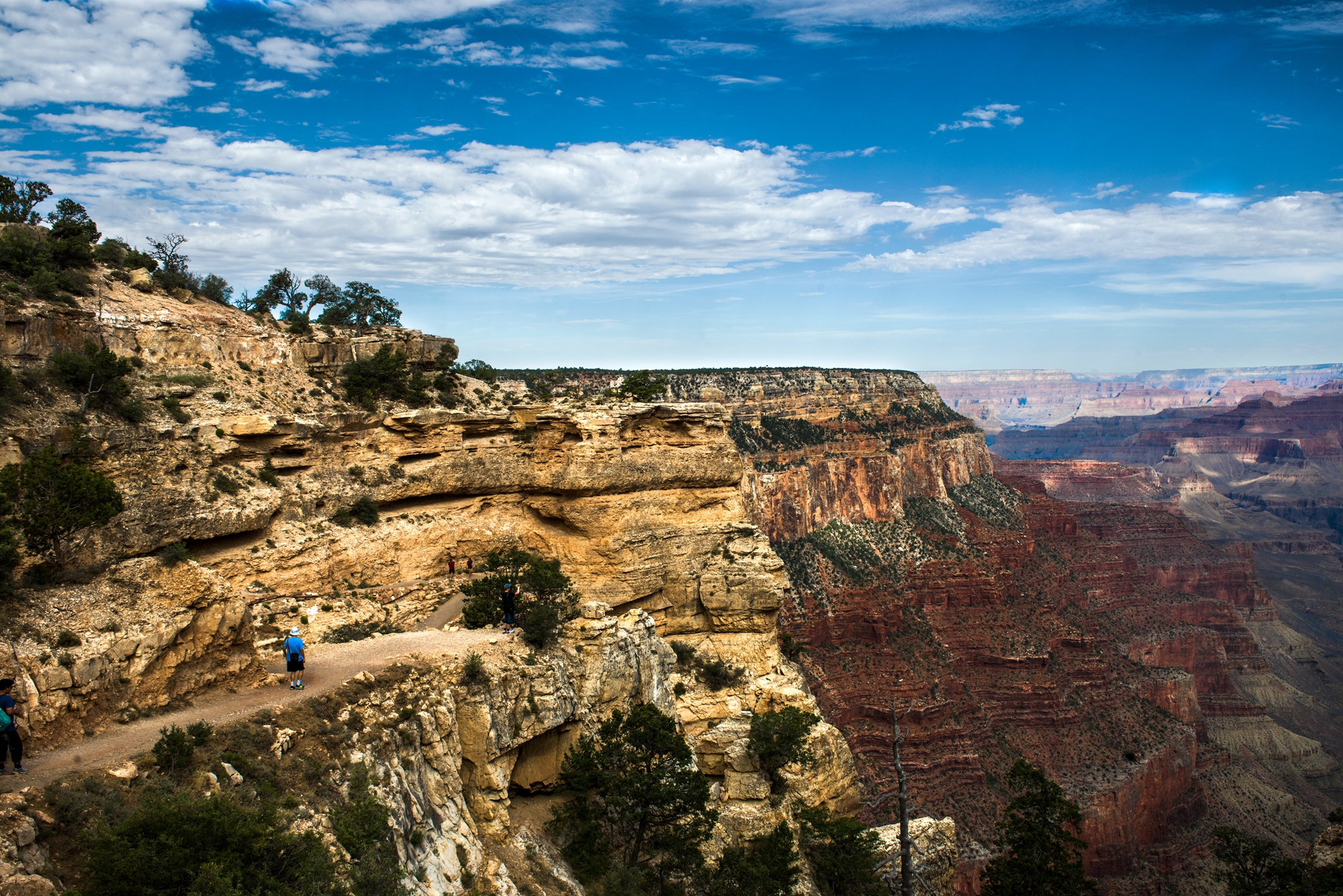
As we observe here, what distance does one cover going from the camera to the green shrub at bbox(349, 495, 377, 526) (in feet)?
104

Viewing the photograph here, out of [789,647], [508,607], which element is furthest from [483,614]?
[789,647]

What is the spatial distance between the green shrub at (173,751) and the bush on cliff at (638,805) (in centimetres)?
1006

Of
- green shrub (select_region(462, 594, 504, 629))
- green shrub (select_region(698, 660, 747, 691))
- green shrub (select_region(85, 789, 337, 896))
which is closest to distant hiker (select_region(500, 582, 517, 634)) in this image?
green shrub (select_region(462, 594, 504, 629))

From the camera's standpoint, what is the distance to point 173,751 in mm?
12453

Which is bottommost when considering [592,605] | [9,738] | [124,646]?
[592,605]

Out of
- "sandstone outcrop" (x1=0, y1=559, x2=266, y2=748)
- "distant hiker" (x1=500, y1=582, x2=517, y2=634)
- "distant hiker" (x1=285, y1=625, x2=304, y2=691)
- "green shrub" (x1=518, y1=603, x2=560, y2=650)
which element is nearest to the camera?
"sandstone outcrop" (x1=0, y1=559, x2=266, y2=748)

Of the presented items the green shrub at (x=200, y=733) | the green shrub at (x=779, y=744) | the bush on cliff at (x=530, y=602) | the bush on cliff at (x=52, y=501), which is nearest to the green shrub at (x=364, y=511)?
the bush on cliff at (x=530, y=602)

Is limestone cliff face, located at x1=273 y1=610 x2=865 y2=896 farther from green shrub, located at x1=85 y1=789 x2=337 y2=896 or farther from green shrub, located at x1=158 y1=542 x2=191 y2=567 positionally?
green shrub, located at x1=158 y1=542 x2=191 y2=567

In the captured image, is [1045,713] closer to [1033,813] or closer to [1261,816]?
[1261,816]

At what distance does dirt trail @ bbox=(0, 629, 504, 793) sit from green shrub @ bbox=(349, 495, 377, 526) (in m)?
9.06

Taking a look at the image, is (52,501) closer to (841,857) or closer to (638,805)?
(638,805)

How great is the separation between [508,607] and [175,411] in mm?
15429

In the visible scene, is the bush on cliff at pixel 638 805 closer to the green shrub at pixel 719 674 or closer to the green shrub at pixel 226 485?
the green shrub at pixel 719 674

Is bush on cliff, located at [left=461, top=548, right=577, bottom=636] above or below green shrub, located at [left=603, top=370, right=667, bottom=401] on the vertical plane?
below
